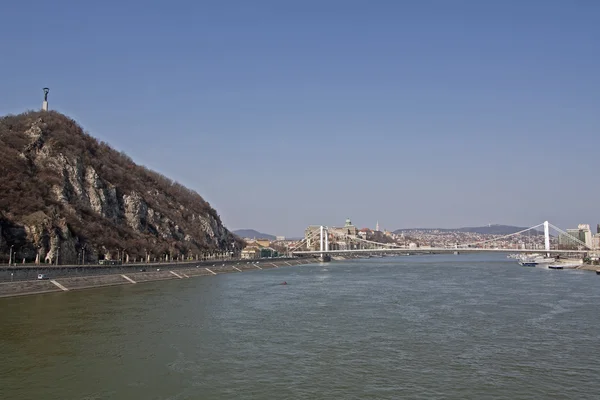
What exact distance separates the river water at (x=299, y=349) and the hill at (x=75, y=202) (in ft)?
60.7

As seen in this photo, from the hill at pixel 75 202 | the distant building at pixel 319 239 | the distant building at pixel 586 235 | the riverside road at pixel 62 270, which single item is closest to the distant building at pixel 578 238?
the distant building at pixel 586 235

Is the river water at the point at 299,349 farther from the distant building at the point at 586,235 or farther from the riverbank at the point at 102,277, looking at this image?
the distant building at the point at 586,235

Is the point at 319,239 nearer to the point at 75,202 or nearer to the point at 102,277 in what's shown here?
the point at 75,202

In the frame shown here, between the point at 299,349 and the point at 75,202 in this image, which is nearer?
the point at 299,349

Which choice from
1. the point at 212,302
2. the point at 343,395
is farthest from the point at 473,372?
the point at 212,302

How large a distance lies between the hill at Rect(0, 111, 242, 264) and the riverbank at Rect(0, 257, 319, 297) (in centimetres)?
709

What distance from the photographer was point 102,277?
1859 inches

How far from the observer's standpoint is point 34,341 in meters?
21.2

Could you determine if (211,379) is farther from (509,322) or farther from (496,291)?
(496,291)

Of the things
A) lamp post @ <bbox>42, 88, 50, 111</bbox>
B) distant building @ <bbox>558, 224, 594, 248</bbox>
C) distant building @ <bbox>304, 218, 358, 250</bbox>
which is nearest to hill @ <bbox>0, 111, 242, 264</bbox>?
lamp post @ <bbox>42, 88, 50, 111</bbox>

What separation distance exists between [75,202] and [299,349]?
176ft

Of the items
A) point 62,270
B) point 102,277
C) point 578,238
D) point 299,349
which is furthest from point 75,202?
point 578,238

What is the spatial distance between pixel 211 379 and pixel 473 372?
851 centimetres

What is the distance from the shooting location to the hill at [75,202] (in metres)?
52.1
